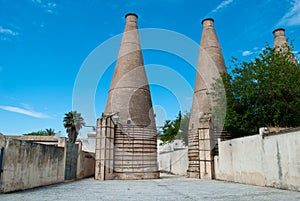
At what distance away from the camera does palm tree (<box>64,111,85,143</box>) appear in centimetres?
3065

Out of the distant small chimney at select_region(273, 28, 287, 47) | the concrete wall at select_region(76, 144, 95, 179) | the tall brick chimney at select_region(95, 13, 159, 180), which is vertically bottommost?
the concrete wall at select_region(76, 144, 95, 179)

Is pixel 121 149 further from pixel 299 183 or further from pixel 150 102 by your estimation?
pixel 299 183

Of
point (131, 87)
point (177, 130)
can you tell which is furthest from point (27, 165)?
point (177, 130)

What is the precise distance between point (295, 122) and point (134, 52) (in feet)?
37.3

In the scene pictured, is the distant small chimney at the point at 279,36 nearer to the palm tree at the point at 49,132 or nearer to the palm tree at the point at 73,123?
the palm tree at the point at 73,123

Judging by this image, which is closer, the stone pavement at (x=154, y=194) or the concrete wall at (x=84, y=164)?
the stone pavement at (x=154, y=194)

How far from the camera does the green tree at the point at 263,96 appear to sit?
49.0ft

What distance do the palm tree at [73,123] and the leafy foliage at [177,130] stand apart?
1070 cm

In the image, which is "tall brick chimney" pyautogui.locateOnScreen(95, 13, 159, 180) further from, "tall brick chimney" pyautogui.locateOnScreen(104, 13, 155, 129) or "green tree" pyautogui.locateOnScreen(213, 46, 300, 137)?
"green tree" pyautogui.locateOnScreen(213, 46, 300, 137)

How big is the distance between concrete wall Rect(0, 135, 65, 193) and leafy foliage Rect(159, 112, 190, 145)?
20.4 meters

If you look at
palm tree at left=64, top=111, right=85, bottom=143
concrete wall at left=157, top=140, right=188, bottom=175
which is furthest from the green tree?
palm tree at left=64, top=111, right=85, bottom=143

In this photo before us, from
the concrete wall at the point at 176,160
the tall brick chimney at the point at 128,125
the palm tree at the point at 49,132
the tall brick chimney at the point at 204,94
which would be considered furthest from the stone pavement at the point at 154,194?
the palm tree at the point at 49,132

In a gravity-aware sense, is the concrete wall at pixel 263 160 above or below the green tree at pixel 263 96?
below

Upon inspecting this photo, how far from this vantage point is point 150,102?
18.8 metres
